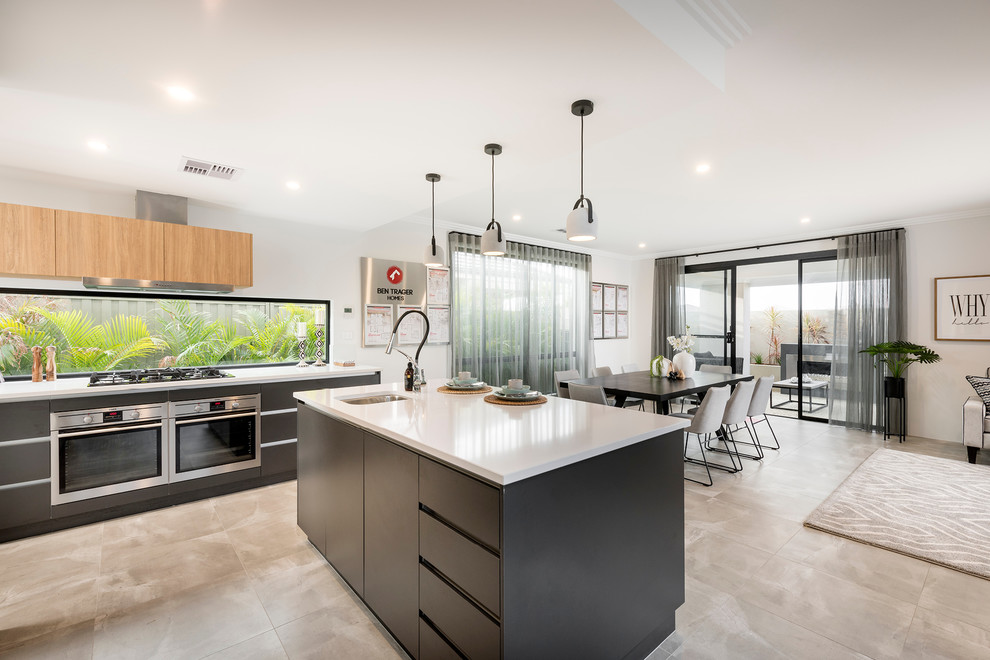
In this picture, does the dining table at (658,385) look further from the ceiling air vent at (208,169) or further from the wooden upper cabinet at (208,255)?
the ceiling air vent at (208,169)

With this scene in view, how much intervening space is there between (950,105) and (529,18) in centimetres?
265

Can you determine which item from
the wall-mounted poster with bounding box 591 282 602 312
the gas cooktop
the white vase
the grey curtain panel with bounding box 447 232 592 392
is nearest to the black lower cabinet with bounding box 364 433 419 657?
the gas cooktop

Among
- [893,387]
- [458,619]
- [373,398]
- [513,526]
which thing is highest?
[373,398]

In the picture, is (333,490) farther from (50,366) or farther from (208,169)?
(50,366)

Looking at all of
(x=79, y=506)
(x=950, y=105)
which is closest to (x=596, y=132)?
(x=950, y=105)

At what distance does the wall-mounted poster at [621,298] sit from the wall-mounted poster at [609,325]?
0.21m

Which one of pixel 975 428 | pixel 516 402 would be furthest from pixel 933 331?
pixel 516 402

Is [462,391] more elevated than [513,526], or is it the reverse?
[462,391]

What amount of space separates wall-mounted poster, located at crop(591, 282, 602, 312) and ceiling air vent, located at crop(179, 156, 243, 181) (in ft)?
17.2

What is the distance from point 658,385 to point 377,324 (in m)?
2.89

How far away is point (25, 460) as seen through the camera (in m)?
2.72

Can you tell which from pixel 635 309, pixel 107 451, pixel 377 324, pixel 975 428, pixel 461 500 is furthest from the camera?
pixel 635 309

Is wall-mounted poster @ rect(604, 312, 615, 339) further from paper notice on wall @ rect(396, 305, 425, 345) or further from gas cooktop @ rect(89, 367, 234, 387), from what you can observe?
gas cooktop @ rect(89, 367, 234, 387)

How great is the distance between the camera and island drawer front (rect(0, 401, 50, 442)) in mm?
2660
